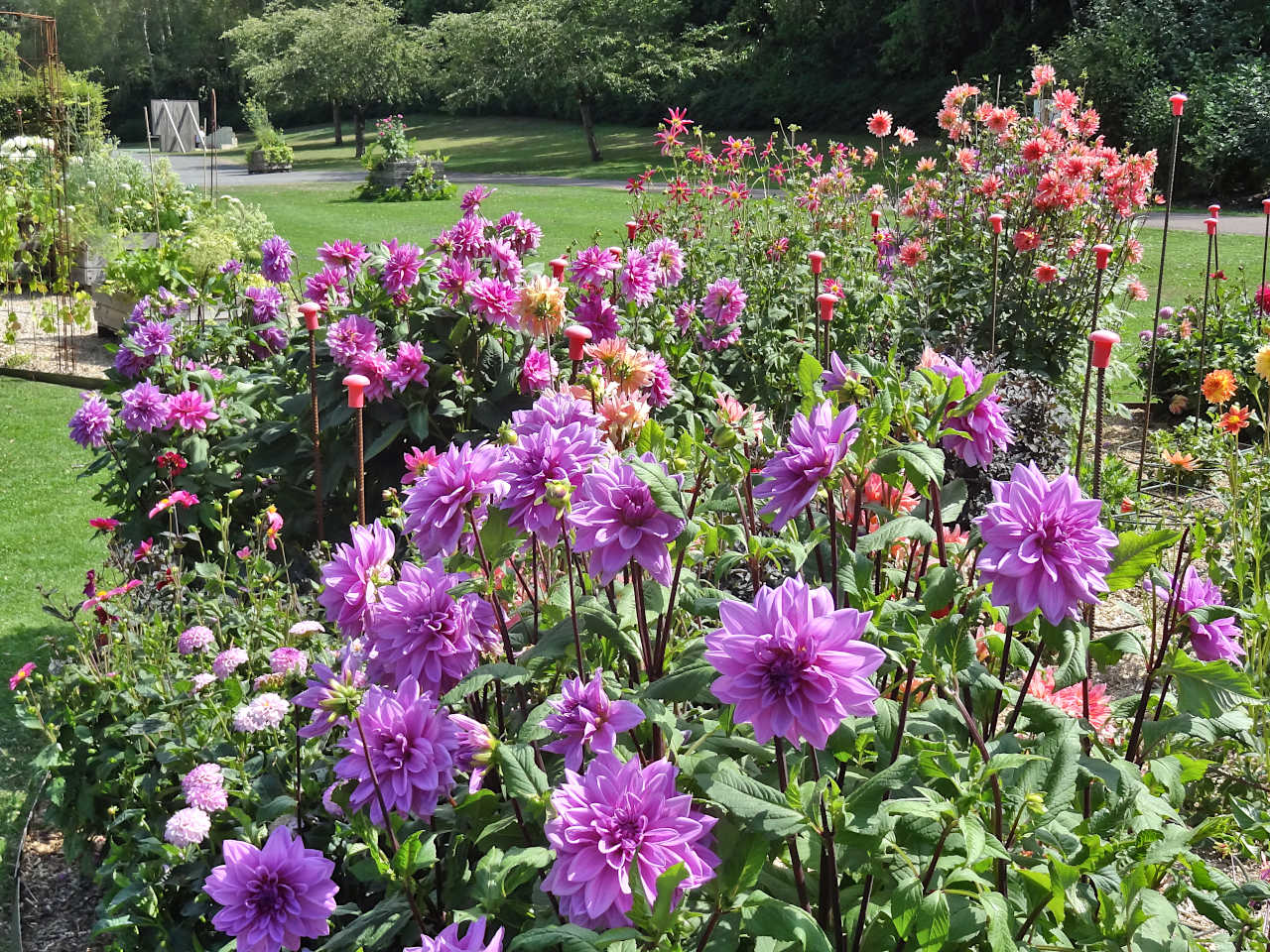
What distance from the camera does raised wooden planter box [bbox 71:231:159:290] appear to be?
346 inches

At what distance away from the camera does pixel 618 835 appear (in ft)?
3.47

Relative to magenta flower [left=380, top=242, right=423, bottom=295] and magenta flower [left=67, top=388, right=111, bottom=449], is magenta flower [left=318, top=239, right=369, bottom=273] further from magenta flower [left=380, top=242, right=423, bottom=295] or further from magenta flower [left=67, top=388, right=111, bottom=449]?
magenta flower [left=67, top=388, right=111, bottom=449]

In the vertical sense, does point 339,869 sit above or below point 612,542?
below

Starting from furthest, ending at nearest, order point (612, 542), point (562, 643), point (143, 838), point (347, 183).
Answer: point (347, 183), point (143, 838), point (562, 643), point (612, 542)

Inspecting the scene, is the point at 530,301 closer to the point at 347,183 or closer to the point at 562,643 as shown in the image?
the point at 562,643

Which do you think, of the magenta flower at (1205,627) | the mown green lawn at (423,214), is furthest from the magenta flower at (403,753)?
the mown green lawn at (423,214)

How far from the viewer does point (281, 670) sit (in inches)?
78.8

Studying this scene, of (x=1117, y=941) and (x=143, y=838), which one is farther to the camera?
(x=143, y=838)

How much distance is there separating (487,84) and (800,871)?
28804mm

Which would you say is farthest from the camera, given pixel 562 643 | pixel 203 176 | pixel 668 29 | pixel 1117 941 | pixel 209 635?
pixel 668 29

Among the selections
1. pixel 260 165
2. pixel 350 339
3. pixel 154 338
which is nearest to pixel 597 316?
pixel 350 339

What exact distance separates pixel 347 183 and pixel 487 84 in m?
8.48

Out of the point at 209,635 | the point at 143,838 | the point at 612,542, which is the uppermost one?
the point at 612,542

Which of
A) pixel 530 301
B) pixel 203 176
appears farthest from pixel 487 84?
pixel 530 301
